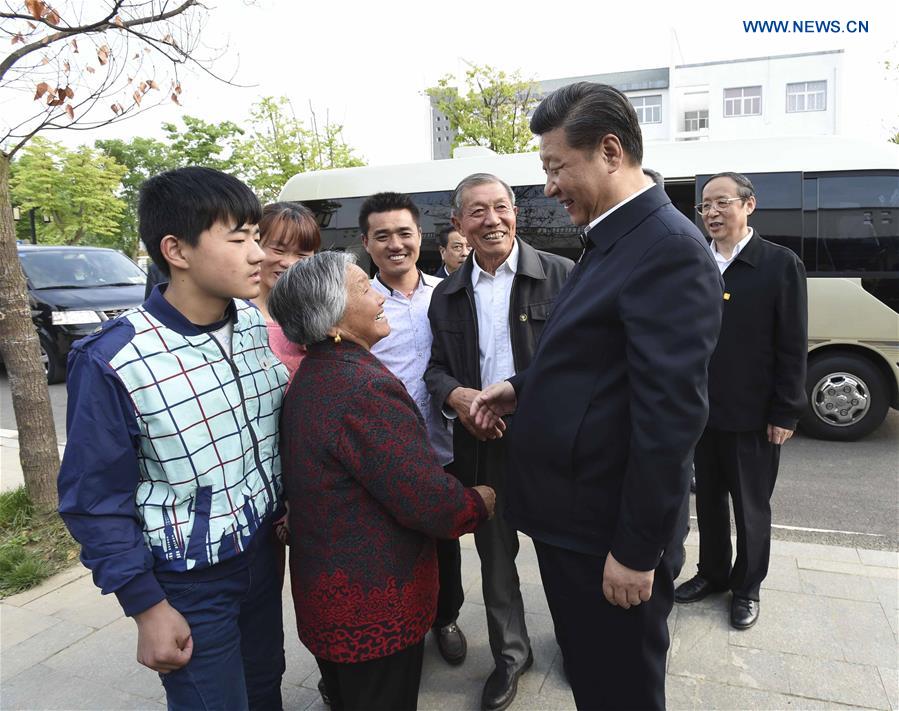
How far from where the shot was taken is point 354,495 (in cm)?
158

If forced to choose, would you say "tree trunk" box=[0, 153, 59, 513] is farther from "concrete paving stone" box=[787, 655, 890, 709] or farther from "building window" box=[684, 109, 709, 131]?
"building window" box=[684, 109, 709, 131]

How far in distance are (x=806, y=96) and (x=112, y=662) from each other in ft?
130

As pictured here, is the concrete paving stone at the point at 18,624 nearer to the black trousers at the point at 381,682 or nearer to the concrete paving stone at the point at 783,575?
the black trousers at the point at 381,682

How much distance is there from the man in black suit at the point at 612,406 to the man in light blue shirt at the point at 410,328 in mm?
966

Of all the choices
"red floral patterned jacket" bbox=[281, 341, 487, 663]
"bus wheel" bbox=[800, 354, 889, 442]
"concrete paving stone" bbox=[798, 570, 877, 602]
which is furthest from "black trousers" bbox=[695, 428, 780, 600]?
"bus wheel" bbox=[800, 354, 889, 442]

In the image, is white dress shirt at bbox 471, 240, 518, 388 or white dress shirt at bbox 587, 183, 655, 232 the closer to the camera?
white dress shirt at bbox 587, 183, 655, 232

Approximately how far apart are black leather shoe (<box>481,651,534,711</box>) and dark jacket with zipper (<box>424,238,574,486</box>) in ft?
2.33

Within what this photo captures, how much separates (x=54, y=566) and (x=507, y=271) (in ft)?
10.0

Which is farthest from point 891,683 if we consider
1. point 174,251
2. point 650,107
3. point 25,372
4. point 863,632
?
point 650,107

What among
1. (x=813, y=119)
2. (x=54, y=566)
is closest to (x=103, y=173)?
(x=54, y=566)

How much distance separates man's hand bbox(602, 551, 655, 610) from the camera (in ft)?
4.72

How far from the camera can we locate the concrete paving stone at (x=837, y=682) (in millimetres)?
2178

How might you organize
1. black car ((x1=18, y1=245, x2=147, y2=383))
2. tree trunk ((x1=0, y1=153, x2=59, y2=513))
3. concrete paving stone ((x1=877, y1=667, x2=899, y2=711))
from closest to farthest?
1. concrete paving stone ((x1=877, y1=667, x2=899, y2=711))
2. tree trunk ((x1=0, y1=153, x2=59, y2=513))
3. black car ((x1=18, y1=245, x2=147, y2=383))

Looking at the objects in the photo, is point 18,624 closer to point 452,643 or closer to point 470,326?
point 452,643
